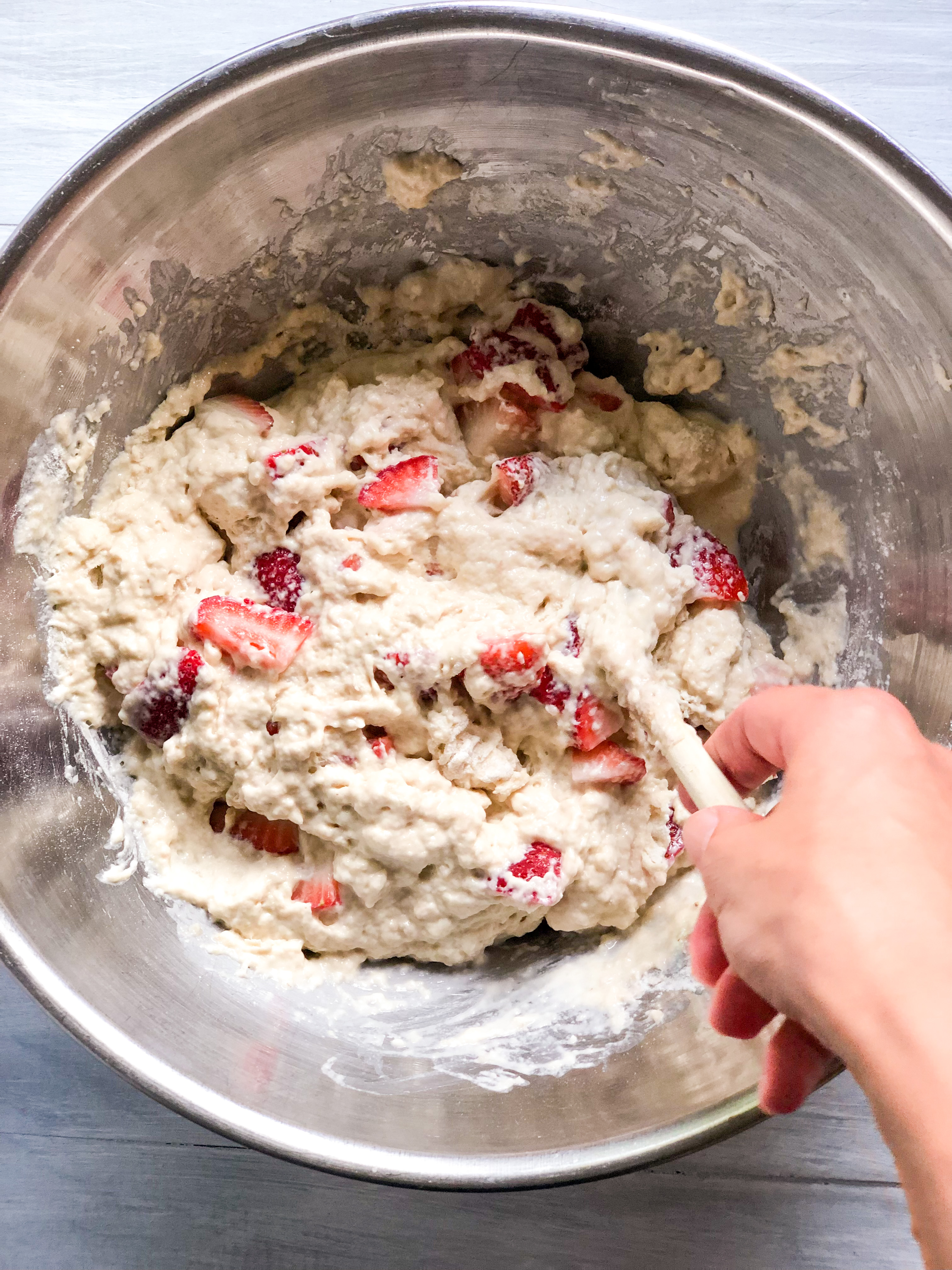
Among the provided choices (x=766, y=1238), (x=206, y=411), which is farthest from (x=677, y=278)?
(x=766, y=1238)

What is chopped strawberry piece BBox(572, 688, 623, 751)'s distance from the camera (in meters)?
1.75

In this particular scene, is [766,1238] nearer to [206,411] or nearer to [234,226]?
[206,411]

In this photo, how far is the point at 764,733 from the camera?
1.28 meters

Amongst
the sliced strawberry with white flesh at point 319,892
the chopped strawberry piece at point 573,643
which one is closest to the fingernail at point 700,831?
the chopped strawberry piece at point 573,643

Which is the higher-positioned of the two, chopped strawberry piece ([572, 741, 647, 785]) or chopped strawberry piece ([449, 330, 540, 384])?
chopped strawberry piece ([449, 330, 540, 384])

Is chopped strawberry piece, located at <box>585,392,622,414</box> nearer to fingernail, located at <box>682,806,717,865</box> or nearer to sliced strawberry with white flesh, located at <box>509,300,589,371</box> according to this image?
sliced strawberry with white flesh, located at <box>509,300,589,371</box>

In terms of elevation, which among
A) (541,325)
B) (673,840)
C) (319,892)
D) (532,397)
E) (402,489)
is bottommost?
(319,892)

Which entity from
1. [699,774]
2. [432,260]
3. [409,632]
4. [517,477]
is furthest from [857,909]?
[432,260]

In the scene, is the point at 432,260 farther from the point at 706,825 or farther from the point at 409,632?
the point at 706,825

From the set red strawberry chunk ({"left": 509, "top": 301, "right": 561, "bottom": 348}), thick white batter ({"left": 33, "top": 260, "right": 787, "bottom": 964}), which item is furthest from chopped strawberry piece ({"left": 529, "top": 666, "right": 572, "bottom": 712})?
red strawberry chunk ({"left": 509, "top": 301, "right": 561, "bottom": 348})

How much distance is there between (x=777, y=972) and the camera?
1.02 meters

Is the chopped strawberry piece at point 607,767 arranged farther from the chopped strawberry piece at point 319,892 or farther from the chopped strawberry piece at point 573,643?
the chopped strawberry piece at point 319,892

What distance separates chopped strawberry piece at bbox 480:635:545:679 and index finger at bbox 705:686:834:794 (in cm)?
38

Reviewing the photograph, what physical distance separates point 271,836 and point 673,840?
2.69ft
